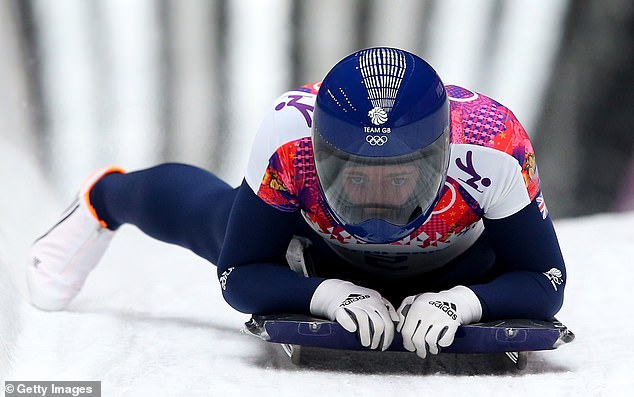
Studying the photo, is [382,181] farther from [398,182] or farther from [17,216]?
[17,216]

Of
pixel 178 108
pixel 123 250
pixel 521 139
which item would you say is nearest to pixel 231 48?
pixel 178 108

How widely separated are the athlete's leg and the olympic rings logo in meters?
0.76

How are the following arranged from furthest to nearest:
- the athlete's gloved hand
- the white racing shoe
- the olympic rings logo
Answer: the white racing shoe → the athlete's gloved hand → the olympic rings logo

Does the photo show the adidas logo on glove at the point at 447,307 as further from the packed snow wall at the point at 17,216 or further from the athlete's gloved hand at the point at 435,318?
the packed snow wall at the point at 17,216

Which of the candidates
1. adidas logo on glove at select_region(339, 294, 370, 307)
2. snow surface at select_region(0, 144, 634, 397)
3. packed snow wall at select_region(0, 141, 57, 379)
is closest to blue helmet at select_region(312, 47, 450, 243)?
adidas logo on glove at select_region(339, 294, 370, 307)

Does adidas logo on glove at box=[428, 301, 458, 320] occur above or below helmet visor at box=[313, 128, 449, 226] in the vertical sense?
below

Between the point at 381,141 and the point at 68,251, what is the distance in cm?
150

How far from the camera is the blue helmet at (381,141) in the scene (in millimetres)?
2363

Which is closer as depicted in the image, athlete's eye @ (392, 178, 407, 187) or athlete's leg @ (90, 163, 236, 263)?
athlete's eye @ (392, 178, 407, 187)

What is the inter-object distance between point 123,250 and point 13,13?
151 cm

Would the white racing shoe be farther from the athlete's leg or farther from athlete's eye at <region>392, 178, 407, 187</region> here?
athlete's eye at <region>392, 178, 407, 187</region>

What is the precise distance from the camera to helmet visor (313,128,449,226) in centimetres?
238

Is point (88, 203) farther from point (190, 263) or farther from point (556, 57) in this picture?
point (556, 57)

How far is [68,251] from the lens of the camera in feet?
11.4
